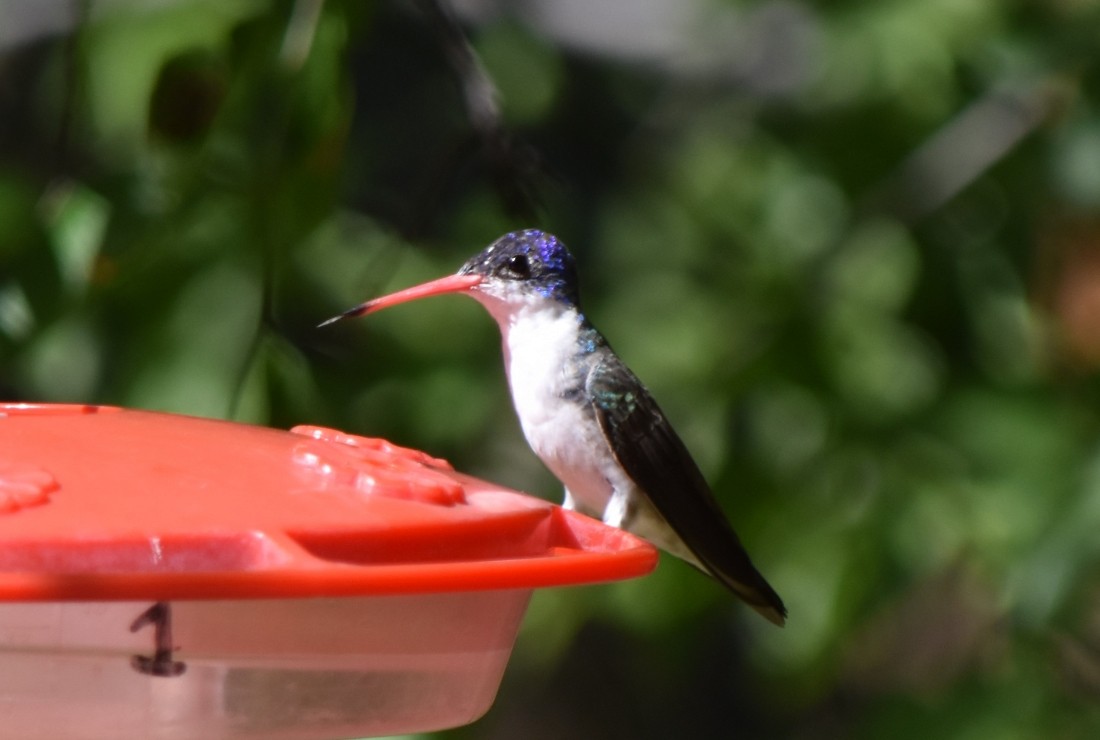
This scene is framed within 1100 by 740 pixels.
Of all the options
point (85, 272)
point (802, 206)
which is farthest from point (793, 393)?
point (85, 272)

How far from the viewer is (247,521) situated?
169 centimetres

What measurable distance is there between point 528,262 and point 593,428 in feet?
1.32

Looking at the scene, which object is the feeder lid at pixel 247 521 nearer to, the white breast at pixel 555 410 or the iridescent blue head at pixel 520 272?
the white breast at pixel 555 410

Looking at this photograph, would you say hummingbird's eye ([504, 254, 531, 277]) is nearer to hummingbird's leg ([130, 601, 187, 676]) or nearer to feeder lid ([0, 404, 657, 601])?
feeder lid ([0, 404, 657, 601])

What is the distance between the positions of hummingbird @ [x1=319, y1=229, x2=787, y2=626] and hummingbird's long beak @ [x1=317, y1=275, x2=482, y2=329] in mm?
13

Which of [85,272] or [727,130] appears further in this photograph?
[727,130]

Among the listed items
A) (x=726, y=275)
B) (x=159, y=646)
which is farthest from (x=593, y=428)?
(x=159, y=646)

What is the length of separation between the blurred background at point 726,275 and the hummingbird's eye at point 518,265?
A: 0.29 metres

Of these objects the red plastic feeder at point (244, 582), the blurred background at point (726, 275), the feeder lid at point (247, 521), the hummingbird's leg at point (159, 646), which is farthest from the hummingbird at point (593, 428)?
the hummingbird's leg at point (159, 646)

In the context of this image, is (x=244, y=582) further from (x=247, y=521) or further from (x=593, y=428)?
(x=593, y=428)

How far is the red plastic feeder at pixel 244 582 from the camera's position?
1605 millimetres

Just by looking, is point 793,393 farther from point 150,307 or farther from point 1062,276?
point 150,307

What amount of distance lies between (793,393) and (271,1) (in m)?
1.80

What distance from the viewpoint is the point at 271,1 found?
3.04 metres
